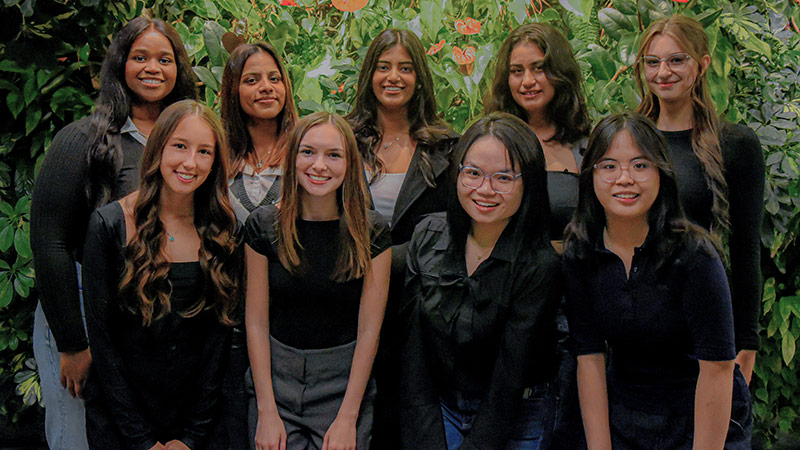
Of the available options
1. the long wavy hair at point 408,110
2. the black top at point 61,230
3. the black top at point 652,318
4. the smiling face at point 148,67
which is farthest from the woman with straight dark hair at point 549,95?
the black top at point 61,230

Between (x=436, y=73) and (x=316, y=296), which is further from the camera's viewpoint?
(x=436, y=73)

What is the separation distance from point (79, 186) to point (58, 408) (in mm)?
618

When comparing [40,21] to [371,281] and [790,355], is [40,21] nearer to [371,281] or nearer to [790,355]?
[371,281]

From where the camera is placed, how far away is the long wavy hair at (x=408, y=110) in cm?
211

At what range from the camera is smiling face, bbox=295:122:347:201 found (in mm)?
1736

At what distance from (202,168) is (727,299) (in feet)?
4.21

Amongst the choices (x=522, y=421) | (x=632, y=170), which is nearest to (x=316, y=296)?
(x=522, y=421)

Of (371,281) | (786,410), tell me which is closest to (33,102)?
(371,281)

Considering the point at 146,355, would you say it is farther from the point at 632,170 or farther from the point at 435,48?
the point at 435,48

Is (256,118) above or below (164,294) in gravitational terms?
above

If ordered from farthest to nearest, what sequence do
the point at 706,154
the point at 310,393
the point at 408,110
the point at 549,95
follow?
1. the point at 408,110
2. the point at 549,95
3. the point at 706,154
4. the point at 310,393

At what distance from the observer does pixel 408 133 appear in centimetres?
219

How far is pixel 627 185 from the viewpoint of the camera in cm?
157

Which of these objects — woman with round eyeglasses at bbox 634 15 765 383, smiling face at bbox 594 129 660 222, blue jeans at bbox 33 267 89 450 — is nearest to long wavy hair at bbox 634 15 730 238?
woman with round eyeglasses at bbox 634 15 765 383
